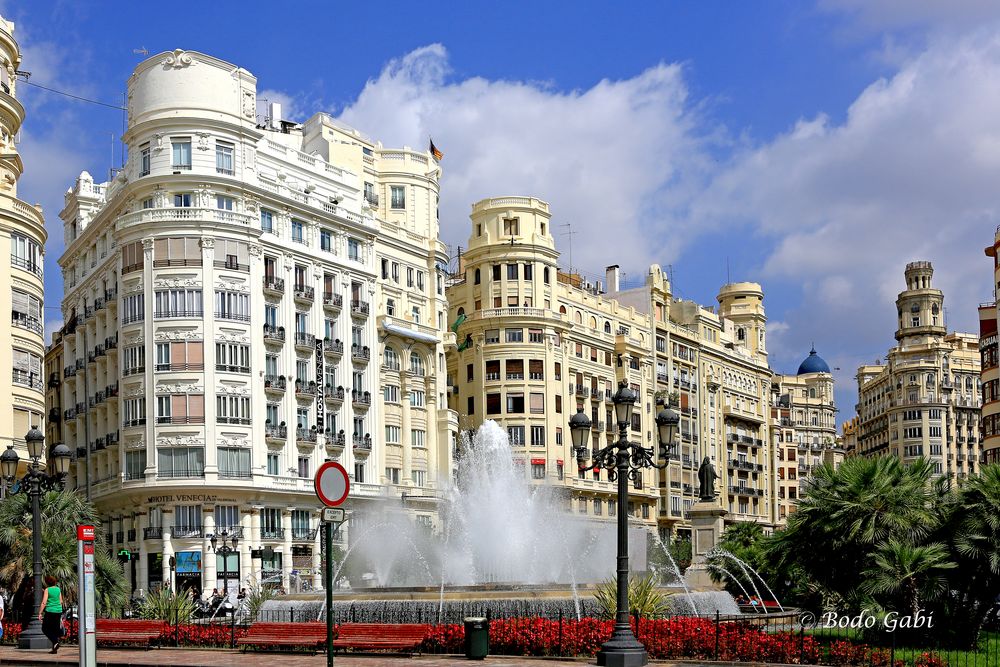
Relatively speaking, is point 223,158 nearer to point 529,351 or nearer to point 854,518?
point 529,351

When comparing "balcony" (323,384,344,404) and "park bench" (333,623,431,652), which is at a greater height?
"balcony" (323,384,344,404)

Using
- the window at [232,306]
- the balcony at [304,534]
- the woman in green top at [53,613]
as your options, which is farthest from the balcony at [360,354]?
the woman in green top at [53,613]

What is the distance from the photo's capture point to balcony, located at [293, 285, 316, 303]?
70625mm

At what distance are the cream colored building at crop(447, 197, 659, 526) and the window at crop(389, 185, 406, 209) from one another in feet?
33.6

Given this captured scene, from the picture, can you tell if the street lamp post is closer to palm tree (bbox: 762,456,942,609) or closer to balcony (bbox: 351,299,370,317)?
palm tree (bbox: 762,456,942,609)

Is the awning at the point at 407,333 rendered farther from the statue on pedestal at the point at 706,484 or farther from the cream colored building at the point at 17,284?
the statue on pedestal at the point at 706,484

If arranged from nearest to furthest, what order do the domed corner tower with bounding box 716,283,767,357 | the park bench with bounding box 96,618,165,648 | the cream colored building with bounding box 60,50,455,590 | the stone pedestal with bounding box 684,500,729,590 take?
the park bench with bounding box 96,618,165,648, the stone pedestal with bounding box 684,500,729,590, the cream colored building with bounding box 60,50,455,590, the domed corner tower with bounding box 716,283,767,357

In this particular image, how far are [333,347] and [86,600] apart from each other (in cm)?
5201

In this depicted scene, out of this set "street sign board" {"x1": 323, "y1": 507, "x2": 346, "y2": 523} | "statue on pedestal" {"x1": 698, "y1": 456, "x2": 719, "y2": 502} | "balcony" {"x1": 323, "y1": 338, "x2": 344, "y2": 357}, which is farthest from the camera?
"balcony" {"x1": 323, "y1": 338, "x2": 344, "y2": 357}

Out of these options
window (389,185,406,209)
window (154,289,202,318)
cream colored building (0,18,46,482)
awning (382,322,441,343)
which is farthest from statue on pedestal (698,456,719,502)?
window (389,185,406,209)

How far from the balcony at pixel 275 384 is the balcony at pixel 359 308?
24.0 ft

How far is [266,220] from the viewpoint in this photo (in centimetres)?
7031

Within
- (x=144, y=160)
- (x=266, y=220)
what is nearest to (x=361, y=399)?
(x=266, y=220)

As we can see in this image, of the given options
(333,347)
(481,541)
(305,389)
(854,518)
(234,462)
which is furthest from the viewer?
(333,347)
